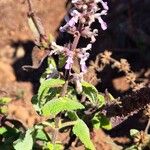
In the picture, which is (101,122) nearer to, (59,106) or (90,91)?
(90,91)

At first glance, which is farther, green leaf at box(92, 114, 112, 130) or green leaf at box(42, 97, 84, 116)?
green leaf at box(92, 114, 112, 130)

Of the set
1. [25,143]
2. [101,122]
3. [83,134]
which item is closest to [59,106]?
[83,134]

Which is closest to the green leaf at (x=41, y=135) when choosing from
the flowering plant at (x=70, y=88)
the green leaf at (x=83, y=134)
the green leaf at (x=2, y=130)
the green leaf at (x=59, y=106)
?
the flowering plant at (x=70, y=88)

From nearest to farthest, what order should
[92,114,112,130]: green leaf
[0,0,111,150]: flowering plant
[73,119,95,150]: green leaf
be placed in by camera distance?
[0,0,111,150]: flowering plant, [73,119,95,150]: green leaf, [92,114,112,130]: green leaf

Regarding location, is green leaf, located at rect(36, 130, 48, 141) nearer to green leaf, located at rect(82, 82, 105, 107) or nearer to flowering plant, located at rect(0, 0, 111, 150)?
flowering plant, located at rect(0, 0, 111, 150)

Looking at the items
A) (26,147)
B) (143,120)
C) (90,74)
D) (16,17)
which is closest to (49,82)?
(26,147)

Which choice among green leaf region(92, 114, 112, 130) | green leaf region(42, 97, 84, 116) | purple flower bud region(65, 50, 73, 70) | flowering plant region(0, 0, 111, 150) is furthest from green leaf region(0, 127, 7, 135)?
purple flower bud region(65, 50, 73, 70)
